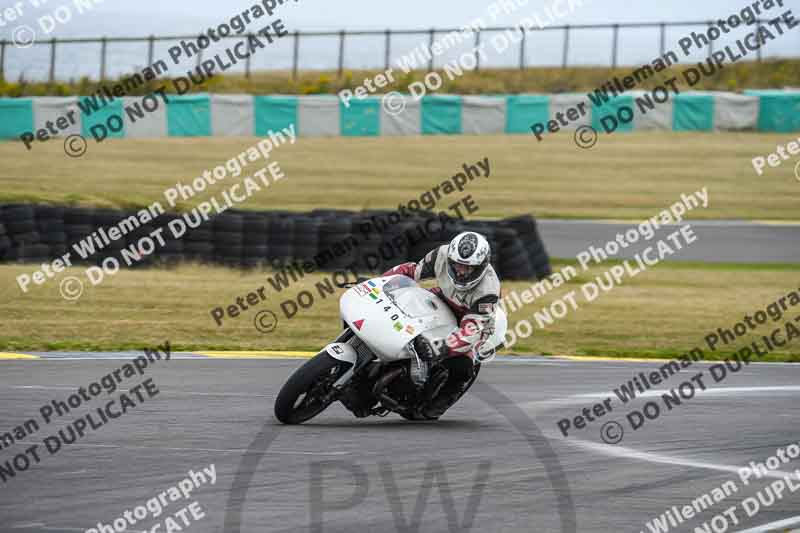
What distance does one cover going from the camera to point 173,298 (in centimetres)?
1741

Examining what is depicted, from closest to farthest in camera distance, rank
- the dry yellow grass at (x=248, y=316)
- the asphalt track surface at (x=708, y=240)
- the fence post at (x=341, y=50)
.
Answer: the dry yellow grass at (x=248, y=316) → the asphalt track surface at (x=708, y=240) → the fence post at (x=341, y=50)

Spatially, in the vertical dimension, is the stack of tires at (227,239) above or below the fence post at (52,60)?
below

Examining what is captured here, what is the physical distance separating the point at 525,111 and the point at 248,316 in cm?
2331

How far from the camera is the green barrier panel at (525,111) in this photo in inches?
1518

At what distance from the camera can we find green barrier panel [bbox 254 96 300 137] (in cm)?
3762

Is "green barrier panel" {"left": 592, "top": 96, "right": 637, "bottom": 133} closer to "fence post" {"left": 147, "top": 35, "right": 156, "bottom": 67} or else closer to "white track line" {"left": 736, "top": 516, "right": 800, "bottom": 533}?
"fence post" {"left": 147, "top": 35, "right": 156, "bottom": 67}

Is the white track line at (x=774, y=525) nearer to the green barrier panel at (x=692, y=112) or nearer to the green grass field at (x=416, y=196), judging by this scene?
the green grass field at (x=416, y=196)

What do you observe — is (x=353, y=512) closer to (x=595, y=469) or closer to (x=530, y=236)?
(x=595, y=469)

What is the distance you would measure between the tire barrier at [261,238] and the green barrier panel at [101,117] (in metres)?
16.4

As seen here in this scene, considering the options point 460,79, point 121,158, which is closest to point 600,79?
point 460,79

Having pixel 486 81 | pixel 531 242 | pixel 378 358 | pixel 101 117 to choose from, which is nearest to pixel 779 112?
pixel 486 81

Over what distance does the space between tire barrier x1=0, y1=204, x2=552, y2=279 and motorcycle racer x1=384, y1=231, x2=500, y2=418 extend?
8.78 m

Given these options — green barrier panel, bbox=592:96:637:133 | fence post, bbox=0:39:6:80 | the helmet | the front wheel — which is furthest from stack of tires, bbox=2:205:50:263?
fence post, bbox=0:39:6:80

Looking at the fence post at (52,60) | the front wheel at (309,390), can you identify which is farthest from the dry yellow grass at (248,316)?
the fence post at (52,60)
